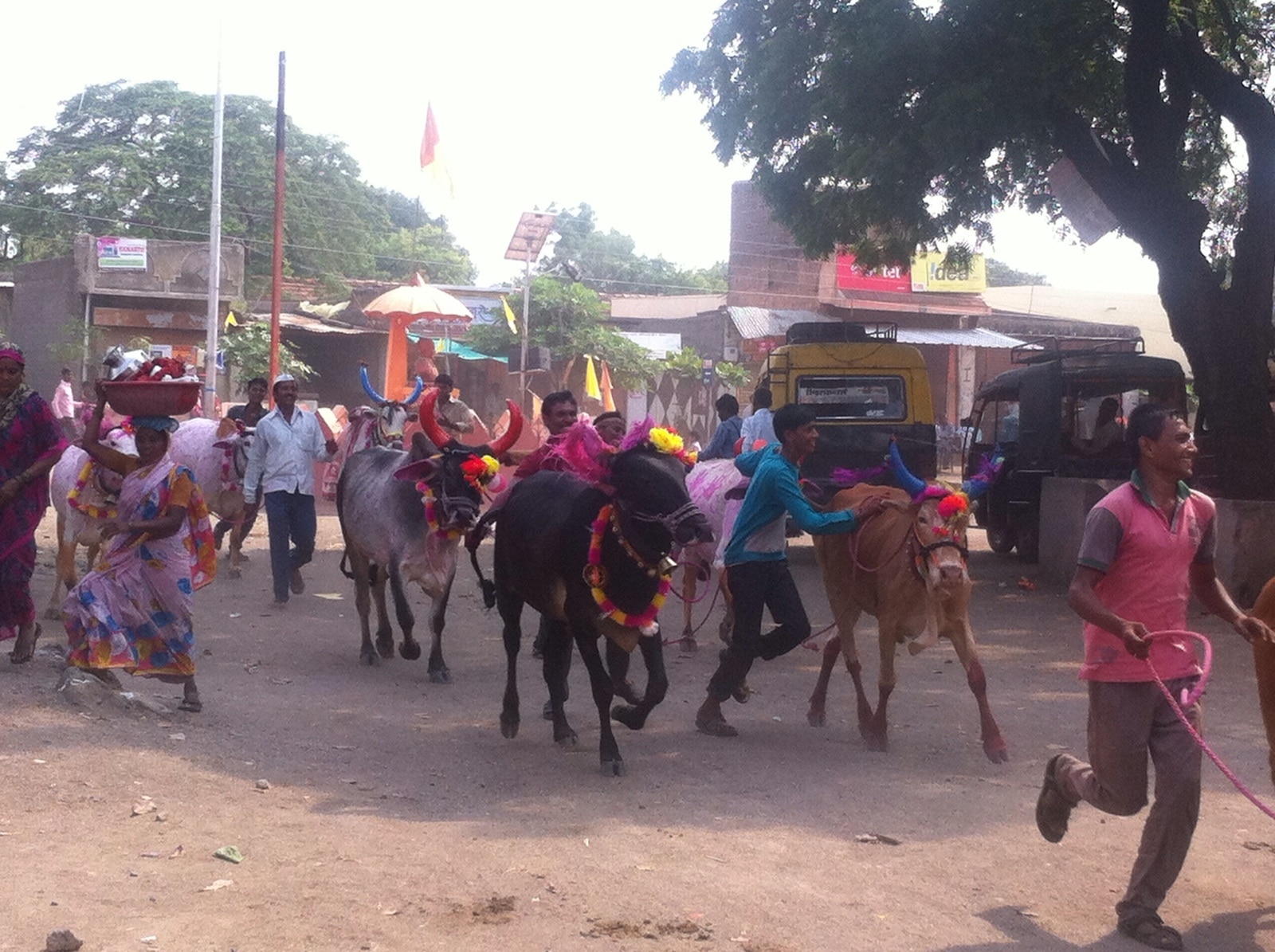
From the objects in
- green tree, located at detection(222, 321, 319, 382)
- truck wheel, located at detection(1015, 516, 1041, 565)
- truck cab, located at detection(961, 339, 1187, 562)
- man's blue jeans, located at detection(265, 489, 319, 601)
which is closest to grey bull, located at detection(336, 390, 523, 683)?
man's blue jeans, located at detection(265, 489, 319, 601)

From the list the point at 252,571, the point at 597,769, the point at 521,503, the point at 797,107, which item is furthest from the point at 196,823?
the point at 797,107

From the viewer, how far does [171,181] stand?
1645 inches

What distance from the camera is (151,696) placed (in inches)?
301

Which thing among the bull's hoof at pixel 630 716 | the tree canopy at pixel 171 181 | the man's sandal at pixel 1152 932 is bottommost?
the man's sandal at pixel 1152 932

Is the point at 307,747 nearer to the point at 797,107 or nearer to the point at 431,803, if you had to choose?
the point at 431,803

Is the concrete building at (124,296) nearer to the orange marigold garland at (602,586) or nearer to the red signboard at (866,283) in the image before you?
the red signboard at (866,283)

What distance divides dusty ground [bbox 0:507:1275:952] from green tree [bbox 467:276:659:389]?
2301 centimetres

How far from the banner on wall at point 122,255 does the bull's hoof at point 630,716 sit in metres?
26.9

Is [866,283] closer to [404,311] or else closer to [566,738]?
[404,311]

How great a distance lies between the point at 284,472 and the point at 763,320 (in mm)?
24394

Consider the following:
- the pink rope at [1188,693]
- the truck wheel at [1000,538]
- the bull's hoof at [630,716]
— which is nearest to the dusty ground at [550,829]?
the bull's hoof at [630,716]

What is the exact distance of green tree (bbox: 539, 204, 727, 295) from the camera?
232 ft

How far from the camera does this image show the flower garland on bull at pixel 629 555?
646 centimetres

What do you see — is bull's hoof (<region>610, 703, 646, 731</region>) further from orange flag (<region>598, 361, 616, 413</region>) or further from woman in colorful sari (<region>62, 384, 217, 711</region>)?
orange flag (<region>598, 361, 616, 413</region>)
